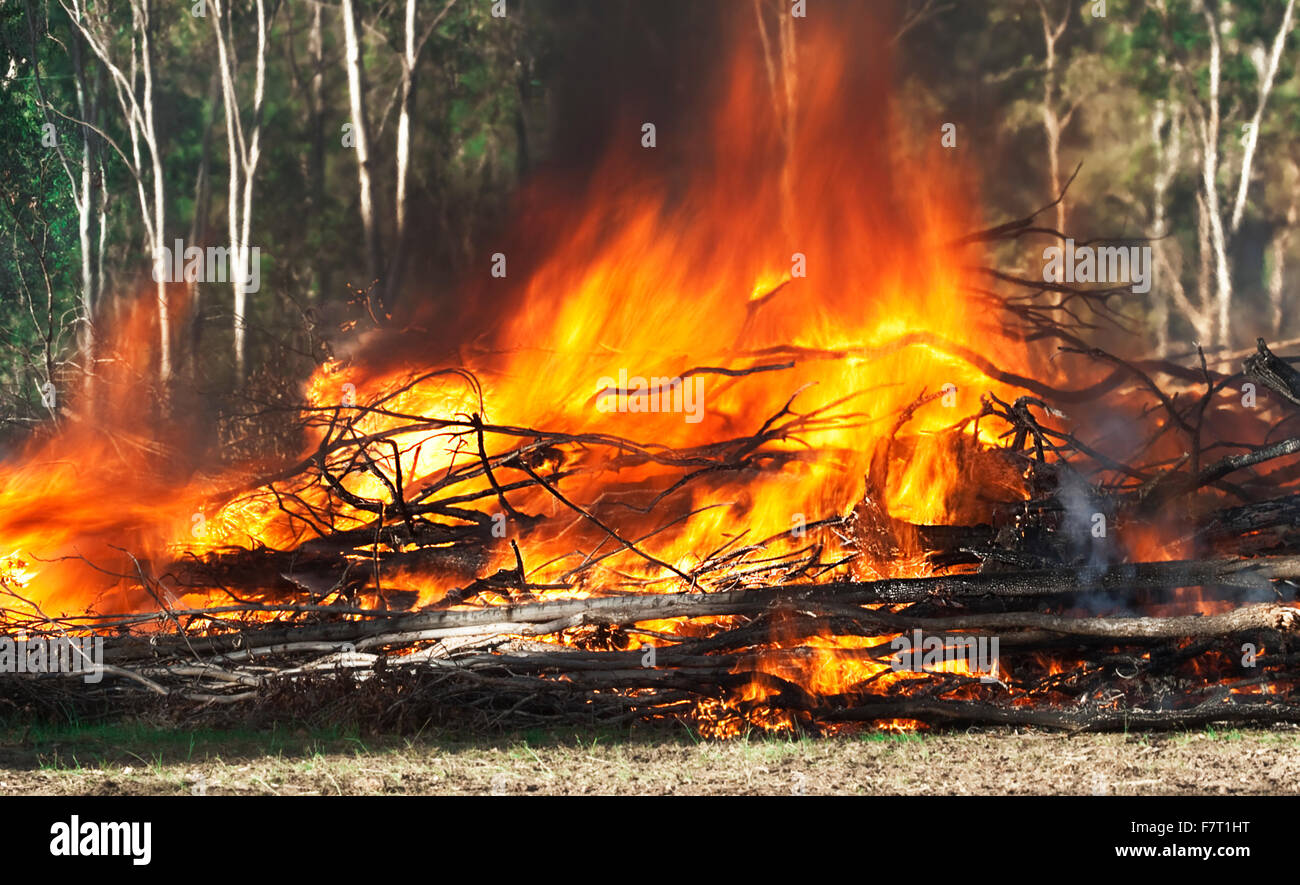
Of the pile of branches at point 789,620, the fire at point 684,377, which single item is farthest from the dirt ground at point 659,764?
the fire at point 684,377

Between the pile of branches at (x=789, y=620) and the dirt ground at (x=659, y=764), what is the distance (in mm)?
358

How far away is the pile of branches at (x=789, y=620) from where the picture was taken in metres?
8.03

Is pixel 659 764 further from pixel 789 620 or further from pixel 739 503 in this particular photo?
pixel 739 503

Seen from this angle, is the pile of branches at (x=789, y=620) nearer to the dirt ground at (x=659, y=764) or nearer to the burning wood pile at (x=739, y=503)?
the burning wood pile at (x=739, y=503)

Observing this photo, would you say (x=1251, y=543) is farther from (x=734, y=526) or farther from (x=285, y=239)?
(x=285, y=239)

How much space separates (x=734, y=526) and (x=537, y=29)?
6.82 meters

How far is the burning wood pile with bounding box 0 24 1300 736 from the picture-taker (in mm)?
8211

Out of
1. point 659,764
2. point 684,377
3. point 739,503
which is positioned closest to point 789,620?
point 659,764

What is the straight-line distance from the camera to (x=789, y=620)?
8219 mm

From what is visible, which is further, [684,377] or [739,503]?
[684,377]

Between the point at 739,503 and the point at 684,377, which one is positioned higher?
the point at 684,377

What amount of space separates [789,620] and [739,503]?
9.25 ft

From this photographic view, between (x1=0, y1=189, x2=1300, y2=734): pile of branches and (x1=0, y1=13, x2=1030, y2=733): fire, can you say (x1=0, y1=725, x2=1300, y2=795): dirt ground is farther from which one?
(x1=0, y1=13, x2=1030, y2=733): fire

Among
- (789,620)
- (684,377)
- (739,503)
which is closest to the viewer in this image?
(789,620)
